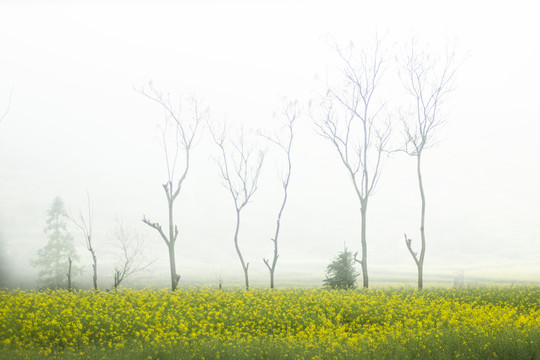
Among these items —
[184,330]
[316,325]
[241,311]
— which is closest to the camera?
[184,330]

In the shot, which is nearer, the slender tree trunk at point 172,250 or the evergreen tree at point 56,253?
the slender tree trunk at point 172,250

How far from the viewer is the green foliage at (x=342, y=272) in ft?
82.2

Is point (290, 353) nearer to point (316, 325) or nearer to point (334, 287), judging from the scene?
point (316, 325)

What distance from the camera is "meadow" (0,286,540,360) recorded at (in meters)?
9.87

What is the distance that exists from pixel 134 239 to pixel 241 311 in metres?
15.9

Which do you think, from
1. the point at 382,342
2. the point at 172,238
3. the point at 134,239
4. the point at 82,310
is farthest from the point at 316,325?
the point at 134,239

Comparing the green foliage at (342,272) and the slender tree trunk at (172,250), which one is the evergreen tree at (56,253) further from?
the green foliage at (342,272)

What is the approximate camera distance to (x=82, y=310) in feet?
50.2

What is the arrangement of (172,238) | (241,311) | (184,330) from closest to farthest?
(184,330) < (241,311) < (172,238)

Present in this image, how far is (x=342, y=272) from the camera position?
2531 centimetres

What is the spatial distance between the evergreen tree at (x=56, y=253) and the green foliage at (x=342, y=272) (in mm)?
20593

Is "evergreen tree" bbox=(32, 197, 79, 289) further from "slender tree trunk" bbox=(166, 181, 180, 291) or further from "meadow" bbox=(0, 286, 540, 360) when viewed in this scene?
"meadow" bbox=(0, 286, 540, 360)

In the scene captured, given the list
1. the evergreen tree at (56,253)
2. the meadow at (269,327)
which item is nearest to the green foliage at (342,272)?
the meadow at (269,327)

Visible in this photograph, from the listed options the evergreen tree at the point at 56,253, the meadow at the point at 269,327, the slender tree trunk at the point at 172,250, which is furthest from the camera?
the evergreen tree at the point at 56,253
